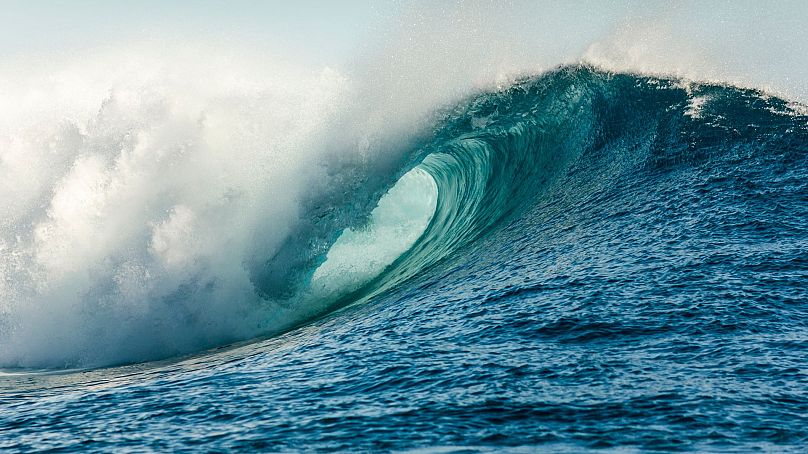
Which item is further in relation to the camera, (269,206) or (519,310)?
(269,206)

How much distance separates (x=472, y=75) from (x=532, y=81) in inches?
67.9

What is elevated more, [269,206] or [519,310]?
[269,206]

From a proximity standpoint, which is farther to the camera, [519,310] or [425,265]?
[425,265]

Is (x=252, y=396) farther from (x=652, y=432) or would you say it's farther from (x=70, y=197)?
(x=70, y=197)

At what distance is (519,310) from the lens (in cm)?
905

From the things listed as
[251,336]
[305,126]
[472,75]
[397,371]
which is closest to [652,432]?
[397,371]

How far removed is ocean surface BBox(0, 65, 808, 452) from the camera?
6.04 meters

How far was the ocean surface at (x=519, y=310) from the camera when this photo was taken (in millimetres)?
6043

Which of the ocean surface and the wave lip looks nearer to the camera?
the ocean surface

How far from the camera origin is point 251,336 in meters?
12.4

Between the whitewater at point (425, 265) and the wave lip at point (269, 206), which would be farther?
the wave lip at point (269, 206)

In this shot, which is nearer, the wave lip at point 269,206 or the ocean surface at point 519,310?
the ocean surface at point 519,310

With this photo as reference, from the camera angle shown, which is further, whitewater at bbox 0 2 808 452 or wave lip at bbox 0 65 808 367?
wave lip at bbox 0 65 808 367

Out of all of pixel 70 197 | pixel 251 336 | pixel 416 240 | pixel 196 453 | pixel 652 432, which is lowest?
pixel 652 432
